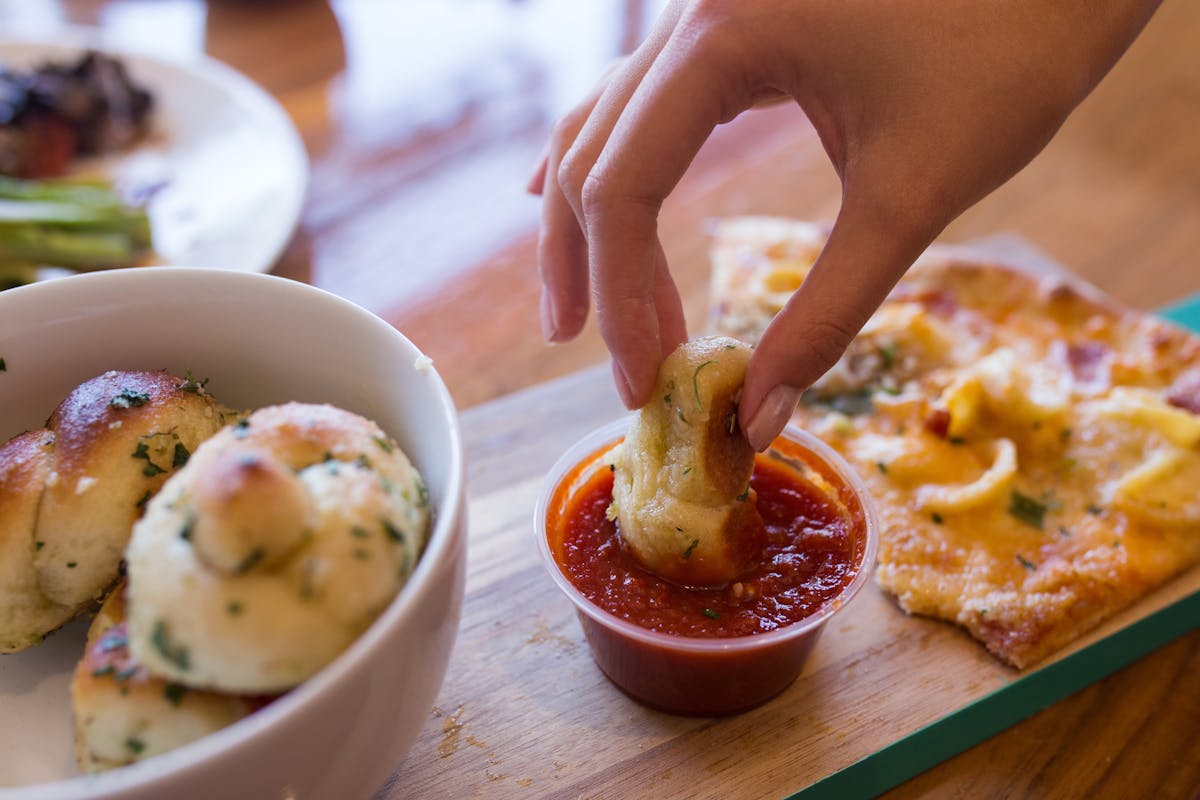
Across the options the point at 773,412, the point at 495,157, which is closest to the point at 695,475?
the point at 773,412

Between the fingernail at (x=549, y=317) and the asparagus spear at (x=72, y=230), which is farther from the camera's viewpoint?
the asparagus spear at (x=72, y=230)

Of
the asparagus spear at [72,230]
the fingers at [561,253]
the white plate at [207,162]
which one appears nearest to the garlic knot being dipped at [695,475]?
the fingers at [561,253]

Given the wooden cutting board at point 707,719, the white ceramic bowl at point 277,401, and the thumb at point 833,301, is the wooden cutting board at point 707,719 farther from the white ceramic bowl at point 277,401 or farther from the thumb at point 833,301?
the thumb at point 833,301

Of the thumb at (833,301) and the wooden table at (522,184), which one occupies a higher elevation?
the thumb at (833,301)

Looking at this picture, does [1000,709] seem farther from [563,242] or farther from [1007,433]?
[563,242]

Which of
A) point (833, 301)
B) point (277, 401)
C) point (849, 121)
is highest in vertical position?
point (849, 121)

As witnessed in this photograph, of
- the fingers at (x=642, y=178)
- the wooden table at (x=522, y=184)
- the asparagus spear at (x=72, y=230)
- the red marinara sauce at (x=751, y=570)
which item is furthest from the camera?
the asparagus spear at (x=72, y=230)

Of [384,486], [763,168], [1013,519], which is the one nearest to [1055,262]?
[763,168]
